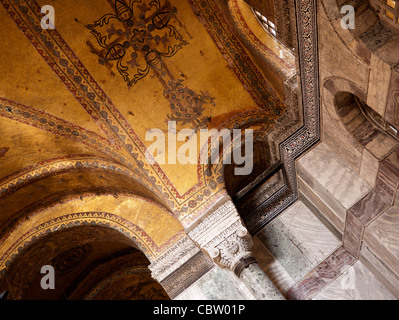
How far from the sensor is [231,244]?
5316mm

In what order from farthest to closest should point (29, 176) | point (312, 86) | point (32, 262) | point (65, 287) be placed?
point (65, 287)
point (32, 262)
point (29, 176)
point (312, 86)

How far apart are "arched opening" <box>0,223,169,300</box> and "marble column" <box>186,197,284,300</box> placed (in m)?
1.74

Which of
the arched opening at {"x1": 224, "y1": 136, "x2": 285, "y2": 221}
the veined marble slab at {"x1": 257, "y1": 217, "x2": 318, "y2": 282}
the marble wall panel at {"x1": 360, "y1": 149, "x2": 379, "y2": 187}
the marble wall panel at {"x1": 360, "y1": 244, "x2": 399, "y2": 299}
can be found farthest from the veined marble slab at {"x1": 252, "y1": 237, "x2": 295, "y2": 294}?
the marble wall panel at {"x1": 360, "y1": 149, "x2": 379, "y2": 187}

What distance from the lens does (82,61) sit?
19.3 ft

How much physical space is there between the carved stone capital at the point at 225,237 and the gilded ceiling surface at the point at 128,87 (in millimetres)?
257

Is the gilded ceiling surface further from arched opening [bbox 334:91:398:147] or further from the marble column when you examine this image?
arched opening [bbox 334:91:398:147]

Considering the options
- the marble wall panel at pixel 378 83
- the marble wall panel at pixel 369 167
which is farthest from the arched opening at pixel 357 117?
the marble wall panel at pixel 378 83

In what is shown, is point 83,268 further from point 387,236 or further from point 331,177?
point 387,236

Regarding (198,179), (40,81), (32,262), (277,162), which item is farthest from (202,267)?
(40,81)

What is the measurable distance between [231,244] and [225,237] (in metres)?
0.12

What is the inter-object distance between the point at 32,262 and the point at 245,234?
11.8ft

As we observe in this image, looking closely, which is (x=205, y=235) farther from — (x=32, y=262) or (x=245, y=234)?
(x=32, y=262)

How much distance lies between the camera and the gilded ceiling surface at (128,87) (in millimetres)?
5742

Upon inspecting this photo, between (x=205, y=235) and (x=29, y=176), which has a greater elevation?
(x=29, y=176)
